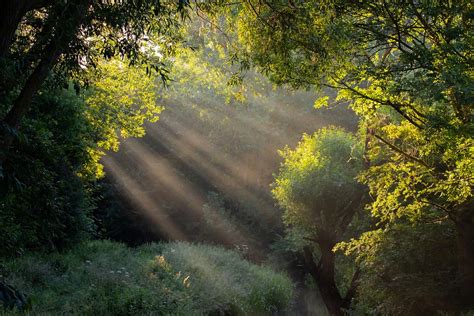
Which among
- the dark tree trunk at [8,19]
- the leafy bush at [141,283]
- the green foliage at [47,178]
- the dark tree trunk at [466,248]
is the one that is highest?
the dark tree trunk at [466,248]

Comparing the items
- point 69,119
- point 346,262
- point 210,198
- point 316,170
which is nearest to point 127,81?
point 69,119

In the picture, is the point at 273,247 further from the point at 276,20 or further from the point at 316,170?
the point at 276,20

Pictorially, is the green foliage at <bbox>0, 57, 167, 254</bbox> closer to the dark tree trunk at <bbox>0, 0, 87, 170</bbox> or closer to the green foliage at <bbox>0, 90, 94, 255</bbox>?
the green foliage at <bbox>0, 90, 94, 255</bbox>

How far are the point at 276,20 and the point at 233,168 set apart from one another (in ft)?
87.1

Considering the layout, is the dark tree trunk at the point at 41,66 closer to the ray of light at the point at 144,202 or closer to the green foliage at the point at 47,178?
the green foliage at the point at 47,178

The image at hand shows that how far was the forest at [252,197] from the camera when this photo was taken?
7223 mm

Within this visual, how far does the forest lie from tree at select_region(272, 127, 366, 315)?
0.24ft

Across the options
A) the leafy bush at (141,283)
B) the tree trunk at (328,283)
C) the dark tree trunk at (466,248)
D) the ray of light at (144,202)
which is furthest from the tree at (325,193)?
the ray of light at (144,202)

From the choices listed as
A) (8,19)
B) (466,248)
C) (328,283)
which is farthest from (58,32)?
(328,283)

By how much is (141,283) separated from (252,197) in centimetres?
1922

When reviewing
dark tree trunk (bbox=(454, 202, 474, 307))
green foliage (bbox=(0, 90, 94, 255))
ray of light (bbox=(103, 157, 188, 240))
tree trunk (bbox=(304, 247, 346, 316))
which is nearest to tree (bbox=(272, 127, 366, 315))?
tree trunk (bbox=(304, 247, 346, 316))

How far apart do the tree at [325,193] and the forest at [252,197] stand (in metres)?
0.07

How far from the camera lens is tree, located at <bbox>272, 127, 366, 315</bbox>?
1908cm

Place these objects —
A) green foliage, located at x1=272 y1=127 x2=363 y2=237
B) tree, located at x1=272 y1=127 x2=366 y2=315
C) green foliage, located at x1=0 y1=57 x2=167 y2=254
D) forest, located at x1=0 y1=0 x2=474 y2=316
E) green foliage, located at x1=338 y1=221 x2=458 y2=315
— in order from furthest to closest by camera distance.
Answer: green foliage, located at x1=272 y1=127 x2=363 y2=237, tree, located at x1=272 y1=127 x2=366 y2=315, green foliage, located at x1=338 y1=221 x2=458 y2=315, green foliage, located at x1=0 y1=57 x2=167 y2=254, forest, located at x1=0 y1=0 x2=474 y2=316
